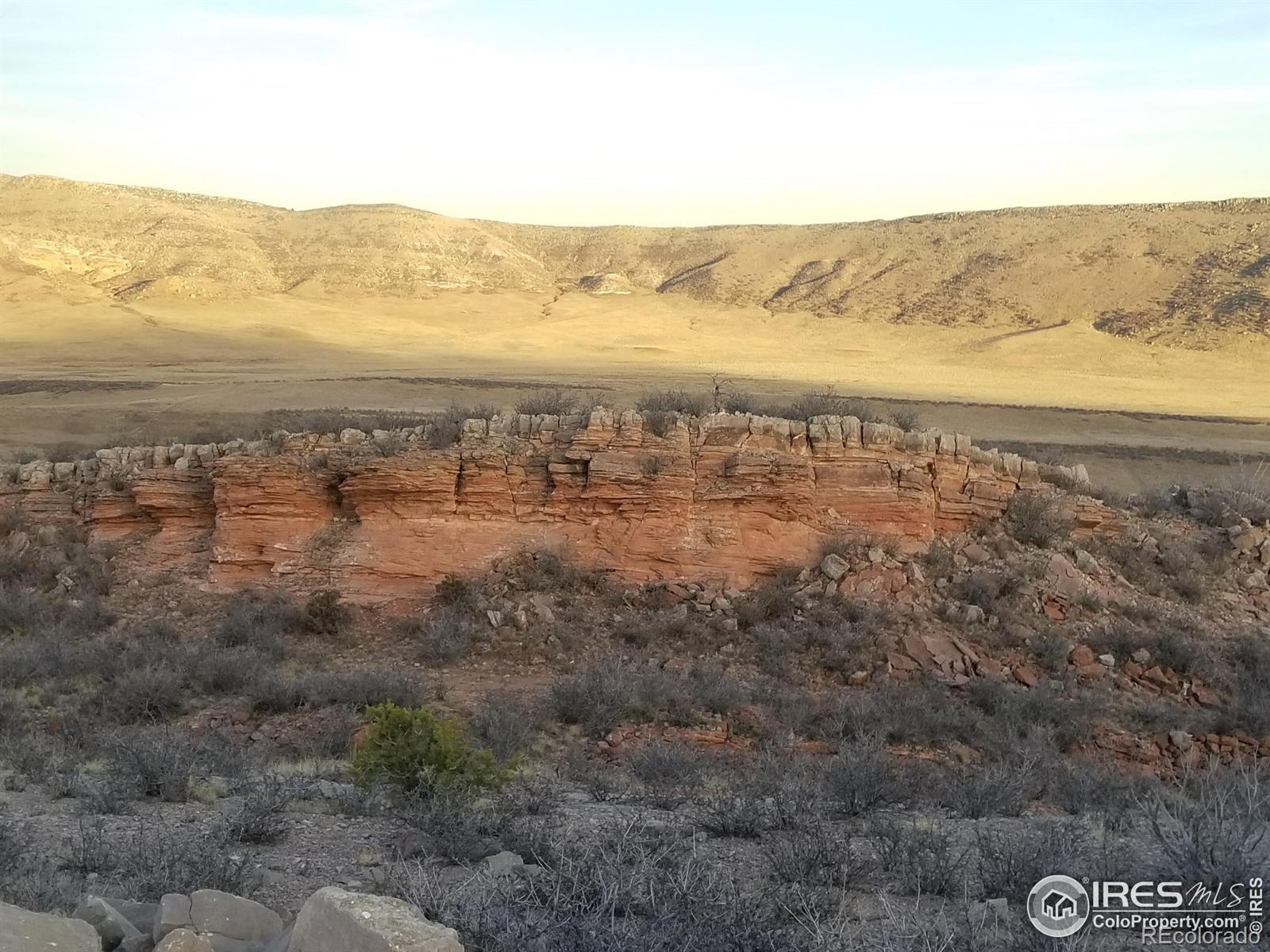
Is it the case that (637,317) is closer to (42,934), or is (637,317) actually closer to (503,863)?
(503,863)

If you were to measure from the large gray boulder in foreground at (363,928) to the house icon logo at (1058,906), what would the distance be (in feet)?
7.35

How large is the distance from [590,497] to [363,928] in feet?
31.2

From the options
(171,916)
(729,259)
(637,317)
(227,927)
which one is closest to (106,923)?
(171,916)

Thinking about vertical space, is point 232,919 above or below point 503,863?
above

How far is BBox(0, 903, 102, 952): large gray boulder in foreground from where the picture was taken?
3434mm

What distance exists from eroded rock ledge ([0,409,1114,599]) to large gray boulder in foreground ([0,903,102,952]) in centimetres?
934

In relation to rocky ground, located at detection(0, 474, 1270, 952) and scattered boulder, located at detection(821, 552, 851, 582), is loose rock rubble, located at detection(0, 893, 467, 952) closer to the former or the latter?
rocky ground, located at detection(0, 474, 1270, 952)

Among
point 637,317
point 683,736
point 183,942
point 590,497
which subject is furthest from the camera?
point 637,317

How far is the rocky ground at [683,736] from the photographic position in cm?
460

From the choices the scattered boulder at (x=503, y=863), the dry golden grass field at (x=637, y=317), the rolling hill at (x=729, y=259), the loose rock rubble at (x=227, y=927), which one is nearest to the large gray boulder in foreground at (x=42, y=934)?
the loose rock rubble at (x=227, y=927)

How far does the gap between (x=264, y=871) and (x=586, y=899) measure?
6.43 ft

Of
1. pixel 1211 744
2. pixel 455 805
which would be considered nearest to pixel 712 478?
pixel 1211 744

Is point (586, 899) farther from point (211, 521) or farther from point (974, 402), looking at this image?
point (974, 402)

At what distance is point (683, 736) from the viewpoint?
976cm
